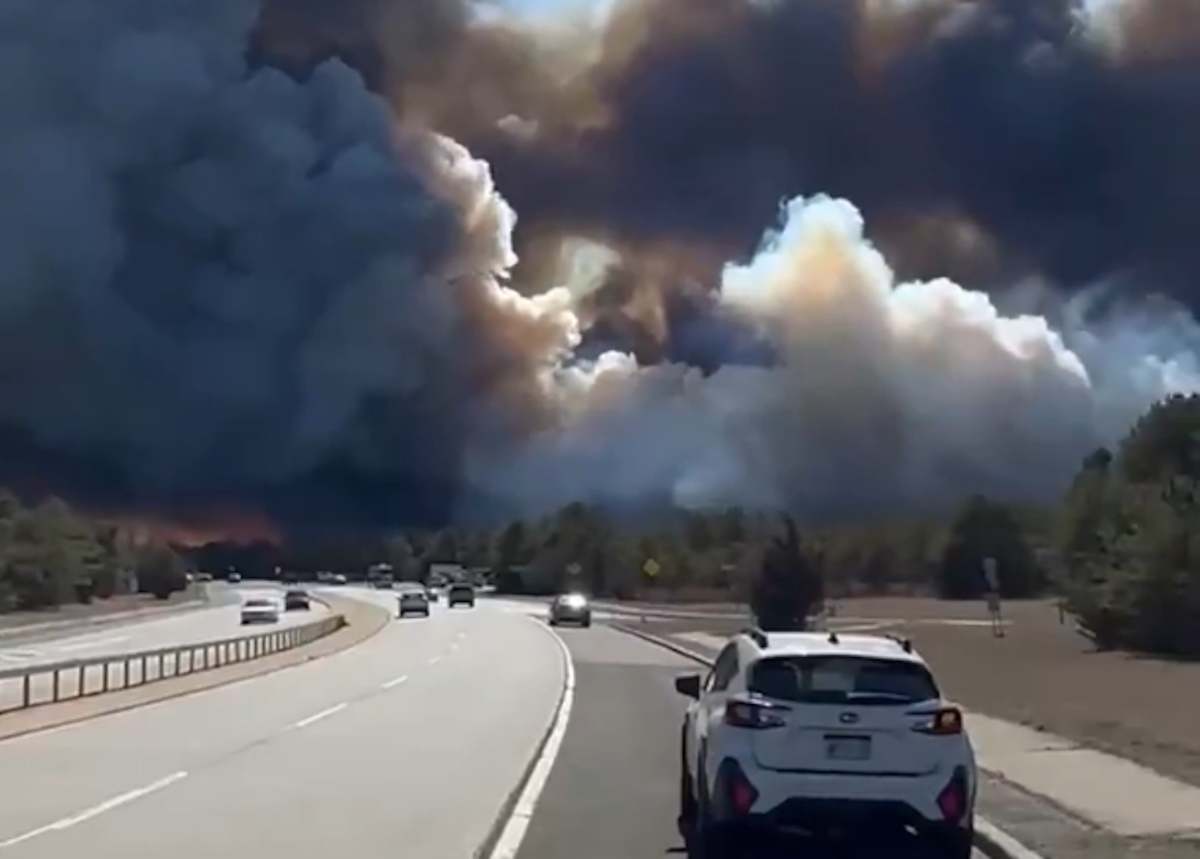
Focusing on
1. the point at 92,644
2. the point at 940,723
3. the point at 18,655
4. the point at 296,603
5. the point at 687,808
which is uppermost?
the point at 296,603

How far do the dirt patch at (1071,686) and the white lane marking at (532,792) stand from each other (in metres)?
6.70

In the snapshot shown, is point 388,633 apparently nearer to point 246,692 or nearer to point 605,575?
point 246,692

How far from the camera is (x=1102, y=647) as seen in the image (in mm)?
63406

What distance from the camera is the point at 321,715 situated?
3422cm

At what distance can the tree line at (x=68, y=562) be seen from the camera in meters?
123

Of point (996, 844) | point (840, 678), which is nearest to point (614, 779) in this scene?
point (996, 844)

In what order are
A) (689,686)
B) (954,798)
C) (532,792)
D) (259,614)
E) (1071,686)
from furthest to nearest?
1. (259,614)
2. (1071,686)
3. (532,792)
4. (689,686)
5. (954,798)

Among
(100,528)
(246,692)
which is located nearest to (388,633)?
(246,692)

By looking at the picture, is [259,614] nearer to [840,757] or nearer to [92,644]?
[92,644]

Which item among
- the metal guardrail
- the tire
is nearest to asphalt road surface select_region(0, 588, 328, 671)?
the metal guardrail

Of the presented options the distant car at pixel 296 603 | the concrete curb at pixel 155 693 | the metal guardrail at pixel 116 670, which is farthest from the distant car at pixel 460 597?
the metal guardrail at pixel 116 670

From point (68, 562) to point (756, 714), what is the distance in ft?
404

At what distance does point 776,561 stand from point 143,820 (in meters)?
48.9

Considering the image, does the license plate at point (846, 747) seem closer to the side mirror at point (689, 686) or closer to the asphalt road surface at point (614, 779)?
the asphalt road surface at point (614, 779)
